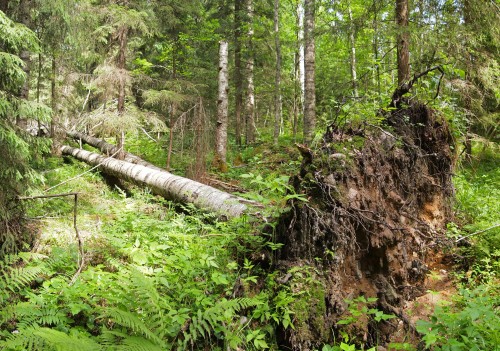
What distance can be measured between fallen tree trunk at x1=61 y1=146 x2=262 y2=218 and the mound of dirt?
39.5 inches

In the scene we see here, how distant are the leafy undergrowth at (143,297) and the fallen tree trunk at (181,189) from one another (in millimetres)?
634

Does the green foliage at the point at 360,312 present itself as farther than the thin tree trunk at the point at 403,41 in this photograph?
No

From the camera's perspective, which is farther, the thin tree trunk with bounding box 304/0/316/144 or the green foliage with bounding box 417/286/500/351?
the thin tree trunk with bounding box 304/0/316/144

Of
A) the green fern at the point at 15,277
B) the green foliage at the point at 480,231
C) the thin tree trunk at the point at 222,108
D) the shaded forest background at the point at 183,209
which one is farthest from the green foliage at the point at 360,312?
the thin tree trunk at the point at 222,108

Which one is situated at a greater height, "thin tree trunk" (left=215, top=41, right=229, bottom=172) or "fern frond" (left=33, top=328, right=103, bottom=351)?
"thin tree trunk" (left=215, top=41, right=229, bottom=172)

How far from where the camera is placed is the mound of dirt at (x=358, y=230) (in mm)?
3301

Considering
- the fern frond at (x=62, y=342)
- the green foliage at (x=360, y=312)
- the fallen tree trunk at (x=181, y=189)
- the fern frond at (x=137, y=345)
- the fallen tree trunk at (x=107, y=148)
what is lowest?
the green foliage at (x=360, y=312)

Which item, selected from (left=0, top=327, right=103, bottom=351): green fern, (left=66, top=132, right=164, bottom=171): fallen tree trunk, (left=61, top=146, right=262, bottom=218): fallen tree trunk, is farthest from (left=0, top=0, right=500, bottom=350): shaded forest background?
(left=66, top=132, right=164, bottom=171): fallen tree trunk

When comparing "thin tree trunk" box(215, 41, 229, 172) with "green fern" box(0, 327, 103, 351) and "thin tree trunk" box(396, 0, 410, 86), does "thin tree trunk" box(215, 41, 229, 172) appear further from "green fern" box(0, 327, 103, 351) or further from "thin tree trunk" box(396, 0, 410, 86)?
"green fern" box(0, 327, 103, 351)

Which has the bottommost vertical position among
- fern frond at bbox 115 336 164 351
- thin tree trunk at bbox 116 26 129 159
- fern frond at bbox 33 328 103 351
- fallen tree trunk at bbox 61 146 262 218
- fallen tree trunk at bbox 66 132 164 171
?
fern frond at bbox 115 336 164 351

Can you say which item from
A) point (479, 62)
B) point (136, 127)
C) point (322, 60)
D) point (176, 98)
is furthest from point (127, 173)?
point (322, 60)

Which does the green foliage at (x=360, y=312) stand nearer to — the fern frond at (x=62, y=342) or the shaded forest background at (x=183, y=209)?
the shaded forest background at (x=183, y=209)

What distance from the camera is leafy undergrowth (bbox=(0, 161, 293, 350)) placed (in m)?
2.64

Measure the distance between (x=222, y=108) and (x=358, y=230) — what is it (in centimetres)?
780
